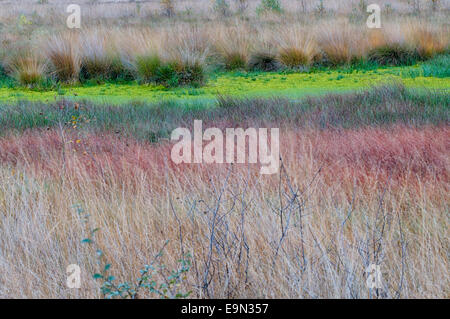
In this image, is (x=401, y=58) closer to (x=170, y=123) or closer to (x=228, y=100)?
(x=228, y=100)

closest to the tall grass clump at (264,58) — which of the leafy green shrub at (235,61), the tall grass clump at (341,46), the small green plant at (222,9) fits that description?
the leafy green shrub at (235,61)

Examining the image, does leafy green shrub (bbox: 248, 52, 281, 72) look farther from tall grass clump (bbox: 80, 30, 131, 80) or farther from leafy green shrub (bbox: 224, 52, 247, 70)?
tall grass clump (bbox: 80, 30, 131, 80)

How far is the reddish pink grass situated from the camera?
13.6 feet

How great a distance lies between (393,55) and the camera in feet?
36.3

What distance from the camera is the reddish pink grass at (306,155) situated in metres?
4.16

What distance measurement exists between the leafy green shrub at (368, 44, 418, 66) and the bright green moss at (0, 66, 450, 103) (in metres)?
0.75

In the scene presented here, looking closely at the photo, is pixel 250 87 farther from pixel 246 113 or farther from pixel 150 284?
pixel 150 284

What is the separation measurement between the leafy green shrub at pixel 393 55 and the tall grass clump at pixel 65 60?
17.1 feet

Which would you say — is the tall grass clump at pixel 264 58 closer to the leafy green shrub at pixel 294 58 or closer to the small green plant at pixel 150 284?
the leafy green shrub at pixel 294 58

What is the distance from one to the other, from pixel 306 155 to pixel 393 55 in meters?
7.75

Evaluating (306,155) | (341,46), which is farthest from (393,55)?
(306,155)
